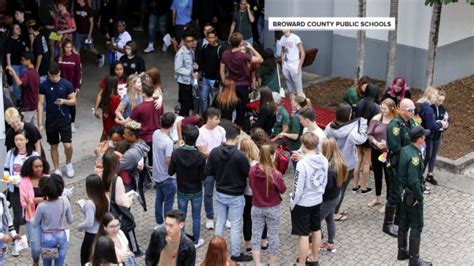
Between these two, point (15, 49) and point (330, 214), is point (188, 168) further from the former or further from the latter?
point (15, 49)

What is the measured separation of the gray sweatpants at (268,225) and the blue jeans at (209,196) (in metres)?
0.92

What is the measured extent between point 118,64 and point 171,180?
9.17 ft

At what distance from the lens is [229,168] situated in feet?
31.4

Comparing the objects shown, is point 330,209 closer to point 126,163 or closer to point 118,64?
point 126,163

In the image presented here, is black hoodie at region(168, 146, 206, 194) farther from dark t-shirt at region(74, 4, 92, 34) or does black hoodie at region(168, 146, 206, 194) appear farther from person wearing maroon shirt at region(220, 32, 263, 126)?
dark t-shirt at region(74, 4, 92, 34)

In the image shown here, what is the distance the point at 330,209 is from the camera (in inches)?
392

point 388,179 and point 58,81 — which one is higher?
point 58,81

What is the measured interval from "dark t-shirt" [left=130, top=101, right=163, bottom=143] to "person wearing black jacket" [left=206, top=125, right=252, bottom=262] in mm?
1989

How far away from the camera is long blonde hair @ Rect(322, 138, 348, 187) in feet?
31.8

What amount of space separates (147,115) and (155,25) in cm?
738

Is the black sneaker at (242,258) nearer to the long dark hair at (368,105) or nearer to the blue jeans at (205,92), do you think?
the long dark hair at (368,105)

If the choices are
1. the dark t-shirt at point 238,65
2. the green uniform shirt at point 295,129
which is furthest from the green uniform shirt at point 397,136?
the dark t-shirt at point 238,65

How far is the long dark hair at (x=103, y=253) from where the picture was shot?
7.37 m

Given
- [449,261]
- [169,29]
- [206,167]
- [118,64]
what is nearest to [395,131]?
[449,261]
